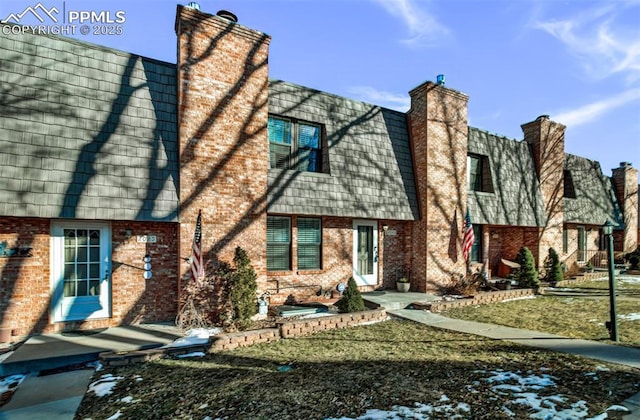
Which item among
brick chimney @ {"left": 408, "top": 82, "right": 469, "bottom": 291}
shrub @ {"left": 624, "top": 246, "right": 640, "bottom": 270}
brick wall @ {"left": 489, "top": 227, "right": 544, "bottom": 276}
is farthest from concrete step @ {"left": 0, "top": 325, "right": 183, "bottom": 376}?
shrub @ {"left": 624, "top": 246, "right": 640, "bottom": 270}

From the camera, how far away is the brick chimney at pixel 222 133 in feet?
26.1

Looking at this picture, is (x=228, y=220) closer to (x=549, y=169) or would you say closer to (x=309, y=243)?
(x=309, y=243)

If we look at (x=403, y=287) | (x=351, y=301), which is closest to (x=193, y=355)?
(x=351, y=301)

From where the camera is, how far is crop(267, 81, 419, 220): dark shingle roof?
9.74 m

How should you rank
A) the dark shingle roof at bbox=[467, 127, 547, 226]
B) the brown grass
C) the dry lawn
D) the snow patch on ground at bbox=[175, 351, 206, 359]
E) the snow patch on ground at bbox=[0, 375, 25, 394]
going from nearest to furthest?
the brown grass
the snow patch on ground at bbox=[0, 375, 25, 394]
the snow patch on ground at bbox=[175, 351, 206, 359]
the dry lawn
the dark shingle roof at bbox=[467, 127, 547, 226]

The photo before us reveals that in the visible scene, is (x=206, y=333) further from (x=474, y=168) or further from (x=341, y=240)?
(x=474, y=168)

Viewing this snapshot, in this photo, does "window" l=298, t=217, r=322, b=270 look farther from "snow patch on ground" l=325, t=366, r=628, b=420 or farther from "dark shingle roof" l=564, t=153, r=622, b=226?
"dark shingle roof" l=564, t=153, r=622, b=226

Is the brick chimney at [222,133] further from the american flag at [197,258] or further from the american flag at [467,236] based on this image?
the american flag at [467,236]

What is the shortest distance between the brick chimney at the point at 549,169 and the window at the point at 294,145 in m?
11.8

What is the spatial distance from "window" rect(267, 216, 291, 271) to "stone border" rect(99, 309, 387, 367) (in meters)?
2.35

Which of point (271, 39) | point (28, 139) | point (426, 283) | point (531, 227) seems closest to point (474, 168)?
point (531, 227)

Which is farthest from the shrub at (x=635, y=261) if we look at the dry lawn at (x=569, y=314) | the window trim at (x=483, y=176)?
the window trim at (x=483, y=176)

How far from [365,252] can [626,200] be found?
21.2 metres

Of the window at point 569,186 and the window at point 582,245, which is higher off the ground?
the window at point 569,186
